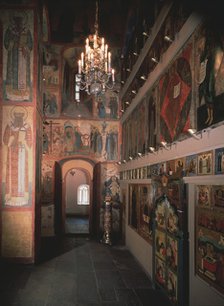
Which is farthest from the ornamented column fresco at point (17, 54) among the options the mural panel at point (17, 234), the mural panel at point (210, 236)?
the mural panel at point (210, 236)

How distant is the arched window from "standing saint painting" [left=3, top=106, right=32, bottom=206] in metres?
12.7

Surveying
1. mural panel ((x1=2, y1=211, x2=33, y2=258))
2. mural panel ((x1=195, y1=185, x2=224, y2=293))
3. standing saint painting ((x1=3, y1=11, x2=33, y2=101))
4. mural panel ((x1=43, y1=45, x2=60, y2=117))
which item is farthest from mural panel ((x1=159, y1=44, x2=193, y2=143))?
mural panel ((x1=43, y1=45, x2=60, y2=117))

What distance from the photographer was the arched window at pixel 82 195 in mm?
21922

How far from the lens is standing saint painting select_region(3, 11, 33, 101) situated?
31.2ft

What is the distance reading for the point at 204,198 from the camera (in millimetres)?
4973

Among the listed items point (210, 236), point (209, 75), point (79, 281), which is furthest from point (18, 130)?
point (210, 236)

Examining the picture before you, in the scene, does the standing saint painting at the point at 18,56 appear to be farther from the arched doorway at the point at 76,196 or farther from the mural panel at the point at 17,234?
the arched doorway at the point at 76,196

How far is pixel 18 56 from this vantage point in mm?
9578

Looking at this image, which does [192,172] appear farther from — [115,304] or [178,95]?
[115,304]

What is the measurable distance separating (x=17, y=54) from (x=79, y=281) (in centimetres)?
678

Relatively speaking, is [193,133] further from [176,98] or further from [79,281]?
[79,281]

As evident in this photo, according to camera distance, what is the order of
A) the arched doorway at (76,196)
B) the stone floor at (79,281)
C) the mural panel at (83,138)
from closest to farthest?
the stone floor at (79,281) → the mural panel at (83,138) → the arched doorway at (76,196)

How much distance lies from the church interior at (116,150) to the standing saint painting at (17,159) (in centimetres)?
3

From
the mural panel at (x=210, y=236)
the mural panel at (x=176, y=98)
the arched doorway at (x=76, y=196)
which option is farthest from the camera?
the arched doorway at (x=76, y=196)
